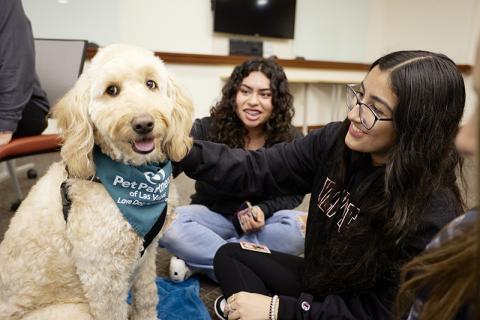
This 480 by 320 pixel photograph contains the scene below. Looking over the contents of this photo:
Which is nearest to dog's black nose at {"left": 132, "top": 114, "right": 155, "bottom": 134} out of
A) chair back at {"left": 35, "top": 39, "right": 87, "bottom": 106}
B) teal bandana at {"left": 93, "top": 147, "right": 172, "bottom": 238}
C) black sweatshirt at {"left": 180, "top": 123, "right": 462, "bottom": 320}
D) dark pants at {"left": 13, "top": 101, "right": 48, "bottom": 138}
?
teal bandana at {"left": 93, "top": 147, "right": 172, "bottom": 238}

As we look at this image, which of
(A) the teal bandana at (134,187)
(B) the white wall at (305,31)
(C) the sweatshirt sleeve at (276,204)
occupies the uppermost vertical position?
(B) the white wall at (305,31)

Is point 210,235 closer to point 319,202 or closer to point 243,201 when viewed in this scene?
point 243,201

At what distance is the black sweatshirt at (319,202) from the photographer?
0.90 metres

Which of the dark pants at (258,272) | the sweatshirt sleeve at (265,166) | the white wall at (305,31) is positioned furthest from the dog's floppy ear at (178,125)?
the white wall at (305,31)

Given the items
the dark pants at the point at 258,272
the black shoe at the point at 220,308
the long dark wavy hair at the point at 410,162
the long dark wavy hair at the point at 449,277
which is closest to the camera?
the long dark wavy hair at the point at 449,277

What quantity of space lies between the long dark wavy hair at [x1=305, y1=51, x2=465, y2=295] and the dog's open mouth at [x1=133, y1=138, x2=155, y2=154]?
61cm

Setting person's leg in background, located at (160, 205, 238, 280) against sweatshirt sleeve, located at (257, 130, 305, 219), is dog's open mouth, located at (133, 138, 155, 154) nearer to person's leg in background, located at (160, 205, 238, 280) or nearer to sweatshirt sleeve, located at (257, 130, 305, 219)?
person's leg in background, located at (160, 205, 238, 280)

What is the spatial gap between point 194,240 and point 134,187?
2.28 feet

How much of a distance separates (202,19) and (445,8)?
3.49 metres

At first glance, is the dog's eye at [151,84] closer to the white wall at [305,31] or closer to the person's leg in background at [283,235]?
the person's leg in background at [283,235]

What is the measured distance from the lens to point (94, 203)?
0.96 metres

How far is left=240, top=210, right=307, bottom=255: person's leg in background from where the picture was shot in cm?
168

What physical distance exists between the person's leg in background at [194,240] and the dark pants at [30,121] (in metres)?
0.85

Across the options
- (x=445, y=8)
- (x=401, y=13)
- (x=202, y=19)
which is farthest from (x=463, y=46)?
(x=202, y=19)
